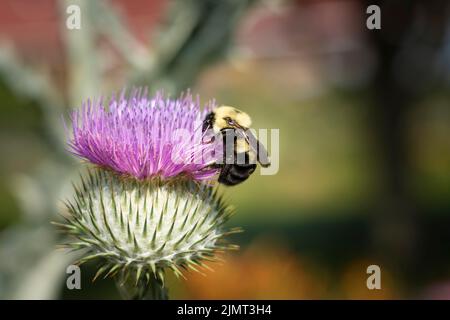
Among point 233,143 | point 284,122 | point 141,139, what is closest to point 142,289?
point 141,139

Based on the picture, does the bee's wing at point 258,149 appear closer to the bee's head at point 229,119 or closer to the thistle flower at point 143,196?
the bee's head at point 229,119

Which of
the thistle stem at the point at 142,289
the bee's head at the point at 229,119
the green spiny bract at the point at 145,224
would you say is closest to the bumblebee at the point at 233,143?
the bee's head at the point at 229,119

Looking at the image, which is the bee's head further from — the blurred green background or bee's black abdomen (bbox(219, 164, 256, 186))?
the blurred green background

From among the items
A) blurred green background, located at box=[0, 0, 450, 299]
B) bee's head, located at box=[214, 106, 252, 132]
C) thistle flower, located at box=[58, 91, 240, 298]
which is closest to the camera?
thistle flower, located at box=[58, 91, 240, 298]

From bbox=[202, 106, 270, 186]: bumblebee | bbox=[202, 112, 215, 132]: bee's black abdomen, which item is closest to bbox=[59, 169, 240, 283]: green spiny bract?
bbox=[202, 106, 270, 186]: bumblebee

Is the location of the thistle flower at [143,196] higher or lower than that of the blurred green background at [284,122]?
lower

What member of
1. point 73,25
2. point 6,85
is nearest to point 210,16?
point 73,25

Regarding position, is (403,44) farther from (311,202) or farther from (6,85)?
(6,85)
